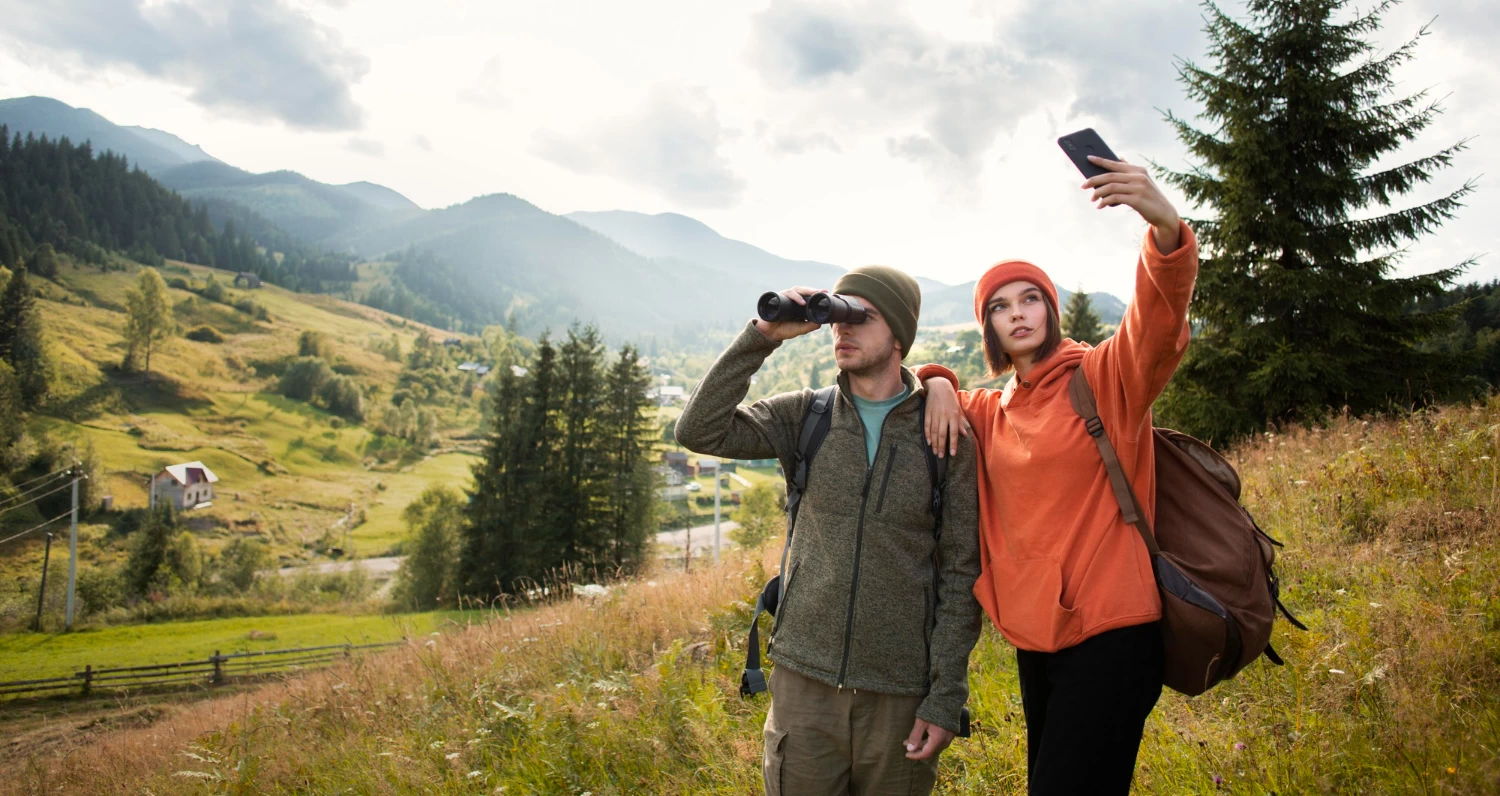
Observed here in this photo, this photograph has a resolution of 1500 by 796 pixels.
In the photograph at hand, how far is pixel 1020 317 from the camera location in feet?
7.14

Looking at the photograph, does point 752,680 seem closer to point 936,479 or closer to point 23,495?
point 936,479

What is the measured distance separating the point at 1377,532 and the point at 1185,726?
2.76 m

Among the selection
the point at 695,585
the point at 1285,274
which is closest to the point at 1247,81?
the point at 1285,274

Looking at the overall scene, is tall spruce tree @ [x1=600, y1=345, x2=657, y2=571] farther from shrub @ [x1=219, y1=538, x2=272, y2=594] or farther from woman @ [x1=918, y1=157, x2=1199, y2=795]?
shrub @ [x1=219, y1=538, x2=272, y2=594]

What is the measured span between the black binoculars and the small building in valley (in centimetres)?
8368

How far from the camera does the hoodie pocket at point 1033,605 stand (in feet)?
6.09

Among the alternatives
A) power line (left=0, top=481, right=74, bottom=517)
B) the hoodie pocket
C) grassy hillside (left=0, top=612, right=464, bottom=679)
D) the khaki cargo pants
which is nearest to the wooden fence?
grassy hillside (left=0, top=612, right=464, bottom=679)

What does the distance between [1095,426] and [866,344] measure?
2.43 feet

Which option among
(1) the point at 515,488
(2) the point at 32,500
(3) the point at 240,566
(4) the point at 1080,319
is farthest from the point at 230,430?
(4) the point at 1080,319

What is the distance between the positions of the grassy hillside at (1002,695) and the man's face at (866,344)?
6.25ft

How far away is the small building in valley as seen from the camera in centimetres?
6656

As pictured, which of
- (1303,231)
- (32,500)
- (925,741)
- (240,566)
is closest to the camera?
(925,741)

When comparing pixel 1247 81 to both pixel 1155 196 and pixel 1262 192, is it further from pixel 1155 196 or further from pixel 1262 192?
pixel 1155 196

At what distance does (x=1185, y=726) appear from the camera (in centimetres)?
279
